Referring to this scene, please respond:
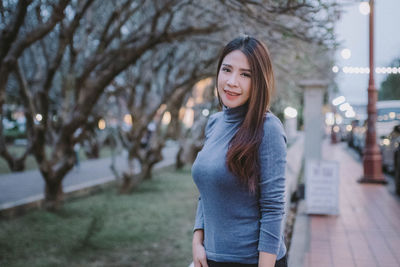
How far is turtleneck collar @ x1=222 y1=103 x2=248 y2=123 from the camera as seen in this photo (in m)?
1.98

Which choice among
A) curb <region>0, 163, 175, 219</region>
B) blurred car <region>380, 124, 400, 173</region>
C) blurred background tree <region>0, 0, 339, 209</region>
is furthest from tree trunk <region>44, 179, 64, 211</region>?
blurred car <region>380, 124, 400, 173</region>

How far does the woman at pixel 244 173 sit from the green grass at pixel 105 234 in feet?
15.5

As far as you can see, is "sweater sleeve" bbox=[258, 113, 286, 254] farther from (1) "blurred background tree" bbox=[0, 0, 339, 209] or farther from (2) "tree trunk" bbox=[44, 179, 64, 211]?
(2) "tree trunk" bbox=[44, 179, 64, 211]

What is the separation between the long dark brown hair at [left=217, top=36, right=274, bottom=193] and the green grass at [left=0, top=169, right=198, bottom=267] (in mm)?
4925

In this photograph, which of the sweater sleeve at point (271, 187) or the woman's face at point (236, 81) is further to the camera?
the woman's face at point (236, 81)

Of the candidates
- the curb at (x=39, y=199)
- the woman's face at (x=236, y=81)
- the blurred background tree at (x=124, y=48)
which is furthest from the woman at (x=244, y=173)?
the curb at (x=39, y=199)

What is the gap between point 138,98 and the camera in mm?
14805

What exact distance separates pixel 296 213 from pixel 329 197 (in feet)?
2.43

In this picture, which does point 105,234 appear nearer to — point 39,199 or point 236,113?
point 39,199

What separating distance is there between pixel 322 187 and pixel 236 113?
550 cm

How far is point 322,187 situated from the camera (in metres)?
7.02

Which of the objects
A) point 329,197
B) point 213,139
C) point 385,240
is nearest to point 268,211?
point 213,139

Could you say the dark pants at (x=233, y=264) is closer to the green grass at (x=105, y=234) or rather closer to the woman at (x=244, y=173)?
the woman at (x=244, y=173)

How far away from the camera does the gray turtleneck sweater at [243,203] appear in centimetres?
179
